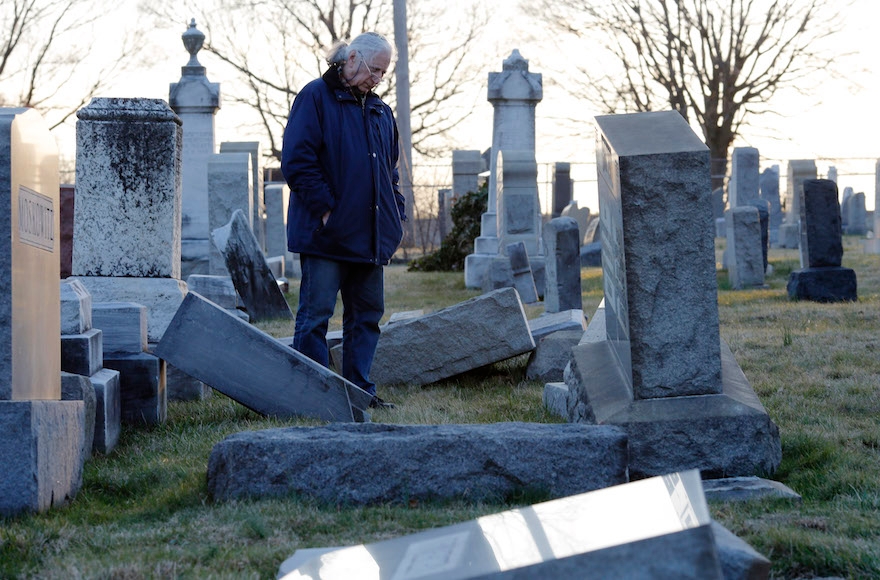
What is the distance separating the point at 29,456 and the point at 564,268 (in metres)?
6.92

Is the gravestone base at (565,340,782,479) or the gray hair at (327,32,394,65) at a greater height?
the gray hair at (327,32,394,65)

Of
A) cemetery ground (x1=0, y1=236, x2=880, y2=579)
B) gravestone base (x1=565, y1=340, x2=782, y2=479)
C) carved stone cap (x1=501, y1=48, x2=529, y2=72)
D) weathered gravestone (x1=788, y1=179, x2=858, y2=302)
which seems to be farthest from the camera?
carved stone cap (x1=501, y1=48, x2=529, y2=72)

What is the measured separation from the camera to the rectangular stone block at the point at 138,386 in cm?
528

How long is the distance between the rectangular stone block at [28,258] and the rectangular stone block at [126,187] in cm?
203

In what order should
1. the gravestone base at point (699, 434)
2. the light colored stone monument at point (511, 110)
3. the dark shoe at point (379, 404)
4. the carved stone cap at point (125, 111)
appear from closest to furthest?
the gravestone base at point (699, 434) < the dark shoe at point (379, 404) < the carved stone cap at point (125, 111) < the light colored stone monument at point (511, 110)

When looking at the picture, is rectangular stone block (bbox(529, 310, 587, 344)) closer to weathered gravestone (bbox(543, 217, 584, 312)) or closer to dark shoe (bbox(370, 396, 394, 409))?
dark shoe (bbox(370, 396, 394, 409))

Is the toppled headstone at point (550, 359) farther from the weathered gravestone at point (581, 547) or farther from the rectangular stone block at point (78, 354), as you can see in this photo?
the weathered gravestone at point (581, 547)

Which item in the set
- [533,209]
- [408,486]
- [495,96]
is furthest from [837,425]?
[495,96]

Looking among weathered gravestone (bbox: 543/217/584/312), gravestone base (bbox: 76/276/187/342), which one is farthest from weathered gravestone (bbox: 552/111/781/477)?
weathered gravestone (bbox: 543/217/584/312)

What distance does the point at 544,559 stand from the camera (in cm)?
192

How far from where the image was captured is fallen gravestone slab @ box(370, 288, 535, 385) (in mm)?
6449

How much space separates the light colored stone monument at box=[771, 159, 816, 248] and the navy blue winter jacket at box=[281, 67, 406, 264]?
16.7 m

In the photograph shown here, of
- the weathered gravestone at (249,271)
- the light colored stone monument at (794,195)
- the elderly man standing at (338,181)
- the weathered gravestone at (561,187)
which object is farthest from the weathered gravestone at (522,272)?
the weathered gravestone at (561,187)

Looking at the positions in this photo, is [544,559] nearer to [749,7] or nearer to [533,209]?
[533,209]
